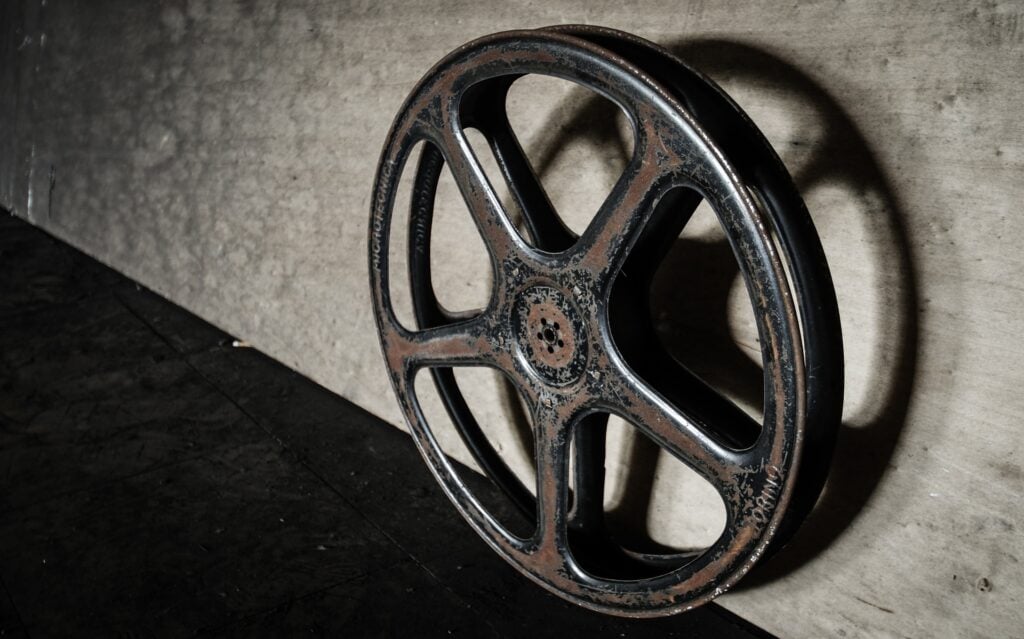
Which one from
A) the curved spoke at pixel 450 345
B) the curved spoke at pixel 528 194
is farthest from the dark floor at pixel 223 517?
the curved spoke at pixel 528 194

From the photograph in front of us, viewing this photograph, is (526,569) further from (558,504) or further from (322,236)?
(322,236)

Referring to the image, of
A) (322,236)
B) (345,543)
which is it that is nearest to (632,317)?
(345,543)

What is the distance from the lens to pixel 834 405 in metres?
1.20

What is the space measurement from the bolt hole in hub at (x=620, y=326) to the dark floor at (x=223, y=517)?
0.18 metres

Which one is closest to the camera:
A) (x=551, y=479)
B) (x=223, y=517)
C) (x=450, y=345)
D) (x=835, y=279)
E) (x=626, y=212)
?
(x=626, y=212)

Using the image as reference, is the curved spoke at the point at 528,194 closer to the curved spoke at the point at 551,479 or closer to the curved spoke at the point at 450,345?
the curved spoke at the point at 450,345

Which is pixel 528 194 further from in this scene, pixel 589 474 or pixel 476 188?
pixel 589 474

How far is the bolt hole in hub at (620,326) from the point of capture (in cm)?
117

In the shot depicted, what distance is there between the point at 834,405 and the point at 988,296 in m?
0.27

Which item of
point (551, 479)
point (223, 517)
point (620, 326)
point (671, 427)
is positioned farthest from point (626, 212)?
point (223, 517)

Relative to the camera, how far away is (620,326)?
4.54 ft

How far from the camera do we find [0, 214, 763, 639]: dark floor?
166cm

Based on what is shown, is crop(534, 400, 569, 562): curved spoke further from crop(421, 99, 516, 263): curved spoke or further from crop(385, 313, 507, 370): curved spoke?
crop(421, 99, 516, 263): curved spoke

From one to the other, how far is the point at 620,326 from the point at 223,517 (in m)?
1.10
